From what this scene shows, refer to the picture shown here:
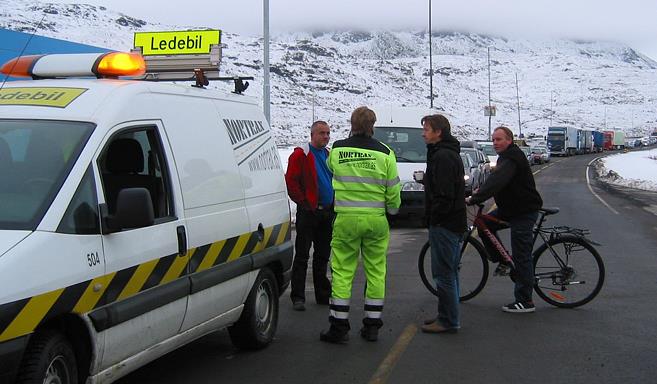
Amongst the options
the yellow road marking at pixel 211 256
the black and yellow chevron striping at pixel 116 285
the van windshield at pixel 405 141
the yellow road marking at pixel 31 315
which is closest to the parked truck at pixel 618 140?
the van windshield at pixel 405 141

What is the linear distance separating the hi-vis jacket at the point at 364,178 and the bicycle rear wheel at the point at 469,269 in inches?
Result: 71.2

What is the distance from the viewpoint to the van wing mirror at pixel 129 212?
156 inches

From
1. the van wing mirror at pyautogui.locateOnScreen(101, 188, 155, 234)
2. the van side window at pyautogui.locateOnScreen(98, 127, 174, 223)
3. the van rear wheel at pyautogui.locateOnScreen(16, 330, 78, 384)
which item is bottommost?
the van rear wheel at pyautogui.locateOnScreen(16, 330, 78, 384)

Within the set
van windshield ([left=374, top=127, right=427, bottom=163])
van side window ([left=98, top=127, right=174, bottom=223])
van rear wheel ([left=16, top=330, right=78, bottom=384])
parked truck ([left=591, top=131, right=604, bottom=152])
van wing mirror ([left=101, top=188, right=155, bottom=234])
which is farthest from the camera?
parked truck ([left=591, top=131, right=604, bottom=152])

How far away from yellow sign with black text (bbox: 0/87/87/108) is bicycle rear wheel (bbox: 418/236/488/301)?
14.3ft

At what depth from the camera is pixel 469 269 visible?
808 centimetres

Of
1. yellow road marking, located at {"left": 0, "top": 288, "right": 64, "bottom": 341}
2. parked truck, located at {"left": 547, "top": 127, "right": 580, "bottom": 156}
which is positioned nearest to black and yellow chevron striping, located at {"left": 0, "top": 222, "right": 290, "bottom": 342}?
yellow road marking, located at {"left": 0, "top": 288, "right": 64, "bottom": 341}

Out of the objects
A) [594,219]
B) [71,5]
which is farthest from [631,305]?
[71,5]

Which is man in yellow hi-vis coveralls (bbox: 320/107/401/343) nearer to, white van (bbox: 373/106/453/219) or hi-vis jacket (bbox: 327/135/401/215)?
hi-vis jacket (bbox: 327/135/401/215)

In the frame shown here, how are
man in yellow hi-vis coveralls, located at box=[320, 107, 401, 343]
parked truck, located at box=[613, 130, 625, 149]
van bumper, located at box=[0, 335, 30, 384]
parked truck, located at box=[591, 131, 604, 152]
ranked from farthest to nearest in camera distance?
parked truck, located at box=[613, 130, 625, 149], parked truck, located at box=[591, 131, 604, 152], man in yellow hi-vis coveralls, located at box=[320, 107, 401, 343], van bumper, located at box=[0, 335, 30, 384]

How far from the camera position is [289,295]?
830 centimetres

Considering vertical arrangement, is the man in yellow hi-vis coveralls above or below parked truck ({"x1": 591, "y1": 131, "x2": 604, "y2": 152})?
below

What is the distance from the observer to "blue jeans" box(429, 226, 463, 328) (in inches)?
255

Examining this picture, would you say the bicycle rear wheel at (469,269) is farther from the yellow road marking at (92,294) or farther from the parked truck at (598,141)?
the parked truck at (598,141)
